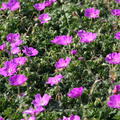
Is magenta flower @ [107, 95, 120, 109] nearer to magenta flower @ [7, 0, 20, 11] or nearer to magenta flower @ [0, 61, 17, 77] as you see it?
magenta flower @ [0, 61, 17, 77]

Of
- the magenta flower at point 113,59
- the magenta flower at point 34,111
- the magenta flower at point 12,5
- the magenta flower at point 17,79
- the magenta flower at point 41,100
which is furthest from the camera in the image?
the magenta flower at point 12,5

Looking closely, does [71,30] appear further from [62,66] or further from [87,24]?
[62,66]

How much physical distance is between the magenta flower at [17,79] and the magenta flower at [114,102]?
66 centimetres

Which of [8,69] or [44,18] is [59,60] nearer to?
[8,69]

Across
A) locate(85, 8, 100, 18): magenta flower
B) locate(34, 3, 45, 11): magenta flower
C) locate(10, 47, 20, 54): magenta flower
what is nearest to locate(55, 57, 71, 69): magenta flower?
locate(10, 47, 20, 54): magenta flower

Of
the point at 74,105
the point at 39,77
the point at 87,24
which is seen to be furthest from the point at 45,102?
the point at 87,24

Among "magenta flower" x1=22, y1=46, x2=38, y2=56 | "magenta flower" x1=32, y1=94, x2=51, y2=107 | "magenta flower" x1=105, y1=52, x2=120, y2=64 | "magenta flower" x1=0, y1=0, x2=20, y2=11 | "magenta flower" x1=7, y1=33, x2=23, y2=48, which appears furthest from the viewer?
"magenta flower" x1=0, y1=0, x2=20, y2=11

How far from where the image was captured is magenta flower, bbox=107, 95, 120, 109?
8.69 feet

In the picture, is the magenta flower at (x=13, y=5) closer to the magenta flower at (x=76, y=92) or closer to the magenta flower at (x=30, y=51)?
the magenta flower at (x=30, y=51)

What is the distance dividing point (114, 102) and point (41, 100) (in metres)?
0.53

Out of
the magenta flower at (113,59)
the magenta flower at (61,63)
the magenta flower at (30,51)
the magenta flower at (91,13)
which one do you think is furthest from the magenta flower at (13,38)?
the magenta flower at (113,59)

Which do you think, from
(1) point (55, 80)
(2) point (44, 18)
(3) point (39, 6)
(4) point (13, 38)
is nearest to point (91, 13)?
(2) point (44, 18)

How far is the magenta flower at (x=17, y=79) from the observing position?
2887 millimetres

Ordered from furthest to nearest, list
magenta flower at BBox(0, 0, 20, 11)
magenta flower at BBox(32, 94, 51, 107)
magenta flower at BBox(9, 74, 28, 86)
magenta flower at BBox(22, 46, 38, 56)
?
magenta flower at BBox(0, 0, 20, 11) < magenta flower at BBox(22, 46, 38, 56) < magenta flower at BBox(9, 74, 28, 86) < magenta flower at BBox(32, 94, 51, 107)
